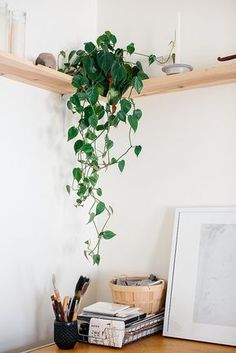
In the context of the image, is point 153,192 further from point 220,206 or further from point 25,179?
point 25,179

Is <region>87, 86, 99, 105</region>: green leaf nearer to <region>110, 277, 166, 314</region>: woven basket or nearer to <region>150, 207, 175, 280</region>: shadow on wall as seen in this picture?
<region>150, 207, 175, 280</region>: shadow on wall

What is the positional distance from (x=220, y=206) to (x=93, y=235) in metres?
0.63

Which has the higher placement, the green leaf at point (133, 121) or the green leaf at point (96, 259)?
the green leaf at point (133, 121)

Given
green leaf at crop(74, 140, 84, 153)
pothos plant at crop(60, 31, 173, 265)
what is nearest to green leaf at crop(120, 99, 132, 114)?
pothos plant at crop(60, 31, 173, 265)

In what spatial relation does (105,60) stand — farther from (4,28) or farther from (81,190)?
(81,190)

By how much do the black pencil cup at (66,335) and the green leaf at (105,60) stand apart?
3.01ft

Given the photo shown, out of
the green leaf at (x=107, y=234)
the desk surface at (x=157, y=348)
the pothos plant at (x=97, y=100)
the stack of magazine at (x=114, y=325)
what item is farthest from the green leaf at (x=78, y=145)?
the desk surface at (x=157, y=348)

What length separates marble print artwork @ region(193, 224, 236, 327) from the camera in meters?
1.73

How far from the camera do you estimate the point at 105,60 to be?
5.98 ft

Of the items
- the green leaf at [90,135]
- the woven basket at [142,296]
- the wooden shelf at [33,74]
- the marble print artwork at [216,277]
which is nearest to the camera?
the wooden shelf at [33,74]

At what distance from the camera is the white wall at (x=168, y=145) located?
1876mm

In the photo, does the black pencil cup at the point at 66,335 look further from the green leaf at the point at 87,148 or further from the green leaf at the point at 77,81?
the green leaf at the point at 77,81

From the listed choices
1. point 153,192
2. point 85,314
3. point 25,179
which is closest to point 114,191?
→ point 153,192

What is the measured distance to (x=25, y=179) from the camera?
187 cm
